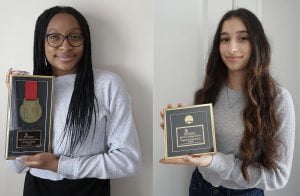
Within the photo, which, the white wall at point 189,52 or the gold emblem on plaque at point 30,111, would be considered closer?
the gold emblem on plaque at point 30,111

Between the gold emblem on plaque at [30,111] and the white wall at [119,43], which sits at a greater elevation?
the white wall at [119,43]

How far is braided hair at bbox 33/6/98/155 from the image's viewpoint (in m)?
1.10

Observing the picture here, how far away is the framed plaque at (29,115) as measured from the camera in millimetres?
1017

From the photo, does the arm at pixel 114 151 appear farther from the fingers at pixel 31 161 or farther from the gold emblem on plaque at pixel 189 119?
the gold emblem on plaque at pixel 189 119

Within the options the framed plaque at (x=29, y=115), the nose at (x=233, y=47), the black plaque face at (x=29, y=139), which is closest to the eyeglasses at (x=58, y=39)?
the framed plaque at (x=29, y=115)

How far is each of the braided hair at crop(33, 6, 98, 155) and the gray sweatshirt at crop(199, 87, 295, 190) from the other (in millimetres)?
528

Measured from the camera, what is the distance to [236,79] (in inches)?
48.0

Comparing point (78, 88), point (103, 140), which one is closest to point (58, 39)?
point (78, 88)

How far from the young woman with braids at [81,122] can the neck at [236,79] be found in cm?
48

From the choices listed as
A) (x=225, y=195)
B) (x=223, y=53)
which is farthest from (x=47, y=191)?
(x=223, y=53)

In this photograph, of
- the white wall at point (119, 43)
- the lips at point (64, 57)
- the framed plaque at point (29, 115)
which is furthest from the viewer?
the white wall at point (119, 43)

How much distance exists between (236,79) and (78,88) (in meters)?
0.69

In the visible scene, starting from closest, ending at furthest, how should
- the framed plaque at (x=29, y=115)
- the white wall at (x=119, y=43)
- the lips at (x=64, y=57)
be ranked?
the framed plaque at (x=29, y=115)
the lips at (x=64, y=57)
the white wall at (x=119, y=43)

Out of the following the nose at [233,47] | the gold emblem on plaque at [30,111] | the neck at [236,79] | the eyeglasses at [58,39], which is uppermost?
the eyeglasses at [58,39]
